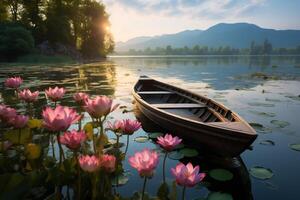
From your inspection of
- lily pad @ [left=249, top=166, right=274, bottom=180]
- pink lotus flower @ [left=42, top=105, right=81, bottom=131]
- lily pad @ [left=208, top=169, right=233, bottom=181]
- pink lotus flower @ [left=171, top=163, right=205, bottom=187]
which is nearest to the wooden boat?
lily pad @ [left=208, top=169, right=233, bottom=181]

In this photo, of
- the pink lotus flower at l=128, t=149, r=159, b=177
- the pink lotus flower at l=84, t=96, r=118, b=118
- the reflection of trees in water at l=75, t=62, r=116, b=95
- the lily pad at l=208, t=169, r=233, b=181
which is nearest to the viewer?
the pink lotus flower at l=128, t=149, r=159, b=177

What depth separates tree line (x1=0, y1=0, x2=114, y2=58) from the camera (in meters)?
30.8

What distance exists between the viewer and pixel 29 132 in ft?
9.95

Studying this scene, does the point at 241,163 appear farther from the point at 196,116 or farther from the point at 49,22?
the point at 49,22

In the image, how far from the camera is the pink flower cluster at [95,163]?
185 centimetres

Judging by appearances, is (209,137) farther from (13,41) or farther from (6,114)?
(13,41)

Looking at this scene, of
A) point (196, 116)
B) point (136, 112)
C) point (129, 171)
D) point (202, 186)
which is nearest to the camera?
point (202, 186)

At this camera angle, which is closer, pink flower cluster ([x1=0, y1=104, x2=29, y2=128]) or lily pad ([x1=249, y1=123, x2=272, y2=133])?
pink flower cluster ([x1=0, y1=104, x2=29, y2=128])

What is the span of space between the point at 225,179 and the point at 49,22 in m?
42.1

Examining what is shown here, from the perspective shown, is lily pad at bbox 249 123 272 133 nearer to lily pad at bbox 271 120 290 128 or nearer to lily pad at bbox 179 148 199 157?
lily pad at bbox 271 120 290 128

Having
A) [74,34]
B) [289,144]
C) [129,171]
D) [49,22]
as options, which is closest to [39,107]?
[129,171]

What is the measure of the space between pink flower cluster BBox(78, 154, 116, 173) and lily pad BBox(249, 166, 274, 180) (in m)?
2.93

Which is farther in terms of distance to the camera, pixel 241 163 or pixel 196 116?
pixel 196 116

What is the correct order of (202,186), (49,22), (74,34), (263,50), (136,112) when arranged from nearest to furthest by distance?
1. (202,186)
2. (136,112)
3. (49,22)
4. (74,34)
5. (263,50)
